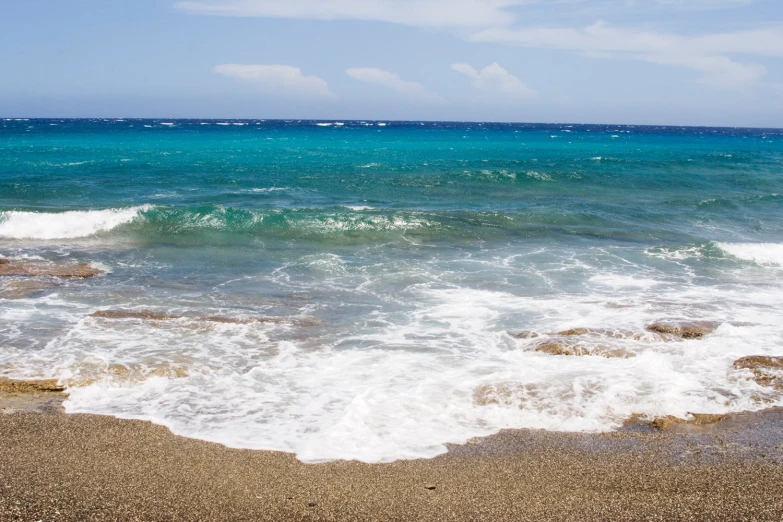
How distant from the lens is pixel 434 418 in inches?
322

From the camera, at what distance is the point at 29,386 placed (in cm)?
883

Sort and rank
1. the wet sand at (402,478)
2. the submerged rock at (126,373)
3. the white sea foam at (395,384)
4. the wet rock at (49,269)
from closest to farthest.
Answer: the wet sand at (402,478) < the white sea foam at (395,384) < the submerged rock at (126,373) < the wet rock at (49,269)

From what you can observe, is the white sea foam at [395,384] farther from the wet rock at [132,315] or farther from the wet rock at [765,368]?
the wet rock at [132,315]

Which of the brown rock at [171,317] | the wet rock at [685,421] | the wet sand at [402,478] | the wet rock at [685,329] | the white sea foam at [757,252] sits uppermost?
the white sea foam at [757,252]

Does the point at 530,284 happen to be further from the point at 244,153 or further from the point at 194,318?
the point at 244,153

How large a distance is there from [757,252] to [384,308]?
Answer: 12.1m

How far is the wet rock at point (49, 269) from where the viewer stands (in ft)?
48.9

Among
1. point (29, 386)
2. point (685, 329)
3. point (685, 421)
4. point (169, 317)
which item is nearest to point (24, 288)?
point (169, 317)

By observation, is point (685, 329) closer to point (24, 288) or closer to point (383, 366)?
point (383, 366)

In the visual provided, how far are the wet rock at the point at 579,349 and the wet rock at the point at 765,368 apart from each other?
1.68 m

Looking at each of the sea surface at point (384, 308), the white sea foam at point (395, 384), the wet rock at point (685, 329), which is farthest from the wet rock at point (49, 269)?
the wet rock at point (685, 329)

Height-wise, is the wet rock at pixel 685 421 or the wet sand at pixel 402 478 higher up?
the wet rock at pixel 685 421

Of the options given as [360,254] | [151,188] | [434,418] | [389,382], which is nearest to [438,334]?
[389,382]

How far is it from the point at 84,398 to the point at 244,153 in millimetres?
44059
